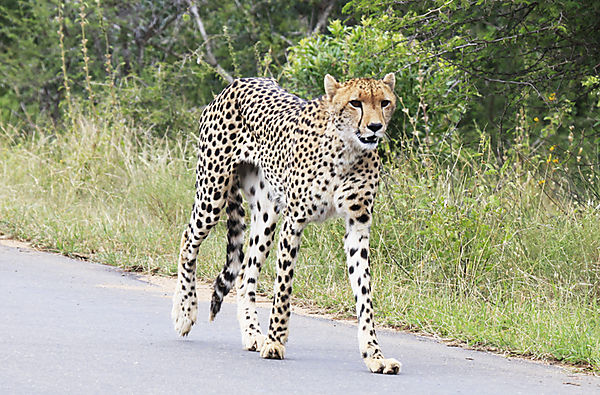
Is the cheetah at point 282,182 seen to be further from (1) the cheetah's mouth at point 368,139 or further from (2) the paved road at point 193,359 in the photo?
(2) the paved road at point 193,359

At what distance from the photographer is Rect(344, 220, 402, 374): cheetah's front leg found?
16.8 feet

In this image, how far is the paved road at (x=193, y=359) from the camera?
187 inches

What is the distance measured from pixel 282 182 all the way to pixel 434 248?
185 cm

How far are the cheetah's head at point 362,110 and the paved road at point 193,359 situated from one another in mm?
1263

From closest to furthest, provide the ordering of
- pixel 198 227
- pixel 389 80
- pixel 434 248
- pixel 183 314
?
pixel 389 80 < pixel 183 314 < pixel 198 227 < pixel 434 248

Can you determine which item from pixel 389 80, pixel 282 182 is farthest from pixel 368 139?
pixel 282 182

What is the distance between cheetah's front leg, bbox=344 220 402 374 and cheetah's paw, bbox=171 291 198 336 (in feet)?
3.79

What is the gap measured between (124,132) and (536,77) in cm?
549

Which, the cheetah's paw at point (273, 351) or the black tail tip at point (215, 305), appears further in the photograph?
the black tail tip at point (215, 305)

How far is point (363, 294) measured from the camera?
214 inches

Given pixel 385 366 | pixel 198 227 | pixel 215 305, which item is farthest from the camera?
pixel 198 227

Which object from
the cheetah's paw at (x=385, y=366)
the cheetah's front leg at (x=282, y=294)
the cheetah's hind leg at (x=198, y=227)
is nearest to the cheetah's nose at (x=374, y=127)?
the cheetah's front leg at (x=282, y=294)

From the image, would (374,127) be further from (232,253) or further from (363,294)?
(232,253)

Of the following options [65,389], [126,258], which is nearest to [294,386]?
[65,389]
